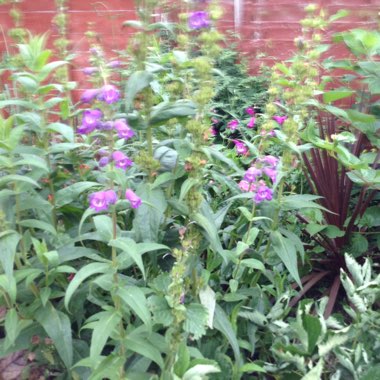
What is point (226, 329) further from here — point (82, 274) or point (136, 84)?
point (136, 84)

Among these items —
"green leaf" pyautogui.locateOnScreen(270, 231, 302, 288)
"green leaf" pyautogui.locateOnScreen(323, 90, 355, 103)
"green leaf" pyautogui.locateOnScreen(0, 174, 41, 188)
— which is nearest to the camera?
"green leaf" pyautogui.locateOnScreen(0, 174, 41, 188)

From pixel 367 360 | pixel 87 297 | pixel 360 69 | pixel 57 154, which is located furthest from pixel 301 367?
pixel 360 69

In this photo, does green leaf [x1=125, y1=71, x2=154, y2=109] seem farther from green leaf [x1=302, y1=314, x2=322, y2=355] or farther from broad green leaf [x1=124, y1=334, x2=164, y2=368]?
green leaf [x1=302, y1=314, x2=322, y2=355]

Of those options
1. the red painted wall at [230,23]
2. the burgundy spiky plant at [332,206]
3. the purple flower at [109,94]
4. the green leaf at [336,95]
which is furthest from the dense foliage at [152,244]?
the red painted wall at [230,23]

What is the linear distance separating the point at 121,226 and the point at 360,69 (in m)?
1.37

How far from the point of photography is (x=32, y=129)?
172cm

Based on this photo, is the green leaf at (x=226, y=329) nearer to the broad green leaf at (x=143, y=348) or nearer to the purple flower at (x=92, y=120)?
the broad green leaf at (x=143, y=348)

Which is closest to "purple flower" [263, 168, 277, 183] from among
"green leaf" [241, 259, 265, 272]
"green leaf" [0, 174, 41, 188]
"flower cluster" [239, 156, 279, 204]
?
"flower cluster" [239, 156, 279, 204]

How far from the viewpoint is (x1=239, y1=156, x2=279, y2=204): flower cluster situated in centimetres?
176

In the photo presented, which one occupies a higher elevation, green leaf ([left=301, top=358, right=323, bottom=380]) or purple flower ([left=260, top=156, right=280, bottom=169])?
purple flower ([left=260, top=156, right=280, bottom=169])

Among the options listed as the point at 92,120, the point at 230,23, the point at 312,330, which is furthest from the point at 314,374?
the point at 230,23

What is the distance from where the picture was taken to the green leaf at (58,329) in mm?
1507

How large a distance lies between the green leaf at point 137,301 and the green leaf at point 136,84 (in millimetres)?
503

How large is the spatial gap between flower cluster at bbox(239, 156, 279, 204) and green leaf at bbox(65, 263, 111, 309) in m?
0.61
